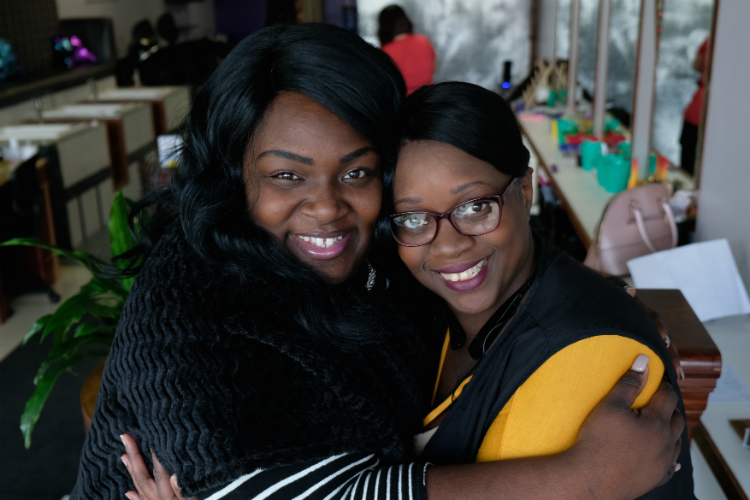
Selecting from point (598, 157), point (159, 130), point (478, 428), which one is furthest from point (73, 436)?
point (159, 130)

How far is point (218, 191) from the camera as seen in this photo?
119cm

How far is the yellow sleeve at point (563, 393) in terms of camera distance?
99 centimetres

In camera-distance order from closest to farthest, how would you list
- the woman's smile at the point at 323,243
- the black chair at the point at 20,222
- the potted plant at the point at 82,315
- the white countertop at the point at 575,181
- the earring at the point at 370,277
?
the woman's smile at the point at 323,243 → the earring at the point at 370,277 → the potted plant at the point at 82,315 → the white countertop at the point at 575,181 → the black chair at the point at 20,222

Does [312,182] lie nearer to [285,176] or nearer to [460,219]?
[285,176]

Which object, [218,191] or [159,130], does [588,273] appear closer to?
[218,191]

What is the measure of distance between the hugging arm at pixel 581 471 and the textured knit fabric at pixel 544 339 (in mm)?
85

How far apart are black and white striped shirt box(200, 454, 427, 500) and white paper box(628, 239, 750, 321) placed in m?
1.27

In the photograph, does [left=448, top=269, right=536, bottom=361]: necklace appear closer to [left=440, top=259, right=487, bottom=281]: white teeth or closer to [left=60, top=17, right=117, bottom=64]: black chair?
[left=440, top=259, right=487, bottom=281]: white teeth

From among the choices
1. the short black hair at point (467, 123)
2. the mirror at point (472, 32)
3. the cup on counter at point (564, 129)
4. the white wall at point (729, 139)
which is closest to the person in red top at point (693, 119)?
the white wall at point (729, 139)

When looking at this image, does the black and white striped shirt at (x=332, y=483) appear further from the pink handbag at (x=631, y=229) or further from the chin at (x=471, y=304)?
the pink handbag at (x=631, y=229)

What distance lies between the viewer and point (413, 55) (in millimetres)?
6027

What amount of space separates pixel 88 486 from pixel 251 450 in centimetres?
49

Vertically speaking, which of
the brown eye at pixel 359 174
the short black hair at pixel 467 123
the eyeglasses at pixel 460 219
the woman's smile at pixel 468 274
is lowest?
the woman's smile at pixel 468 274

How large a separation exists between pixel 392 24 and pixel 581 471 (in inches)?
221
